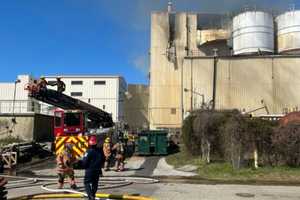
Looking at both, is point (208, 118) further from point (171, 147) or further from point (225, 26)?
point (225, 26)

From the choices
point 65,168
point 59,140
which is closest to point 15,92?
point 59,140

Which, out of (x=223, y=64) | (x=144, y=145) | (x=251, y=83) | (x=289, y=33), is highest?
(x=289, y=33)

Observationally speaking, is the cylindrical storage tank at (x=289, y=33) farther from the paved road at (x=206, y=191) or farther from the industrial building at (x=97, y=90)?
the paved road at (x=206, y=191)

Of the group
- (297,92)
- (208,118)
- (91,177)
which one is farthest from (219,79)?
(91,177)

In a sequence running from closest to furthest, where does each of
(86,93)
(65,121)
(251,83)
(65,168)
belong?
(65,168)
(65,121)
(251,83)
(86,93)

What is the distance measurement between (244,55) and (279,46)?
6088 mm

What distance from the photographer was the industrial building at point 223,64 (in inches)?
2501

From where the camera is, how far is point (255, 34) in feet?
217

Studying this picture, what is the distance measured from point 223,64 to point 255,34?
615 cm

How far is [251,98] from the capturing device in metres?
63.7

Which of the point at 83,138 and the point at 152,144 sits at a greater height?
the point at 83,138

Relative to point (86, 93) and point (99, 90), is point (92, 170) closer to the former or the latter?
point (99, 90)

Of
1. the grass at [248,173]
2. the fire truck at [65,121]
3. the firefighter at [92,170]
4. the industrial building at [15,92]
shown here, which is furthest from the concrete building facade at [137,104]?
the firefighter at [92,170]

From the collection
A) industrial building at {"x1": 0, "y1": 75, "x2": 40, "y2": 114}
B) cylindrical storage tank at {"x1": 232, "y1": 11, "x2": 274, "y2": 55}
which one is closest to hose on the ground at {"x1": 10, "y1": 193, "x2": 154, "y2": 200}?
cylindrical storage tank at {"x1": 232, "y1": 11, "x2": 274, "y2": 55}
